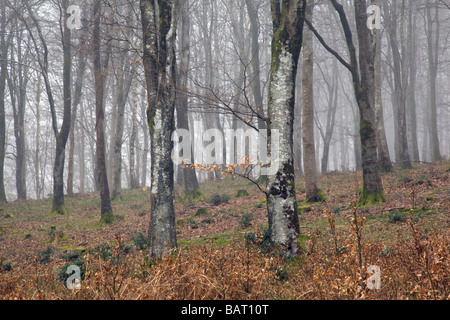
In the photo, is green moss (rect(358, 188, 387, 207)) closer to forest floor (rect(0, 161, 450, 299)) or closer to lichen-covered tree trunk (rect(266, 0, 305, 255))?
forest floor (rect(0, 161, 450, 299))

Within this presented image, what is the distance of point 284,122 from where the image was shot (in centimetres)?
682

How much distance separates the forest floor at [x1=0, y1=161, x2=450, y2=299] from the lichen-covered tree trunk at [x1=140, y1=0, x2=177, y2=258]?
80 centimetres

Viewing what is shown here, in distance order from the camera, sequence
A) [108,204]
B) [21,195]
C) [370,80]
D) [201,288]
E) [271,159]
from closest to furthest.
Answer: [201,288] → [271,159] → [370,80] → [108,204] → [21,195]

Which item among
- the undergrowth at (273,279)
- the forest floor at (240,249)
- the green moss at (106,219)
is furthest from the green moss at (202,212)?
the undergrowth at (273,279)

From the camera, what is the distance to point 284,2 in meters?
7.15

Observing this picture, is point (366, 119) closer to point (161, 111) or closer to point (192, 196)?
point (161, 111)

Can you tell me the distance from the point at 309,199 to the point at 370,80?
4509 millimetres

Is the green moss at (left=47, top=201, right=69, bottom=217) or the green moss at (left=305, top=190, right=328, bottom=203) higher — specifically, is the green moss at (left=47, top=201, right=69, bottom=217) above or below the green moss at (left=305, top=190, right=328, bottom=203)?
below

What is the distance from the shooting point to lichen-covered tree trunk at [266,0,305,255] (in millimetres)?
6559

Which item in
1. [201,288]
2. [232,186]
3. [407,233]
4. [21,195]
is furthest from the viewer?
[21,195]

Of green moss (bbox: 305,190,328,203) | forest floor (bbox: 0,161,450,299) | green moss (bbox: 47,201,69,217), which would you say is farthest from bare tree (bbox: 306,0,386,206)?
green moss (bbox: 47,201,69,217)

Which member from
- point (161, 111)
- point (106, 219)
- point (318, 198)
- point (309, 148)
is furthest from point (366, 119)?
point (106, 219)
